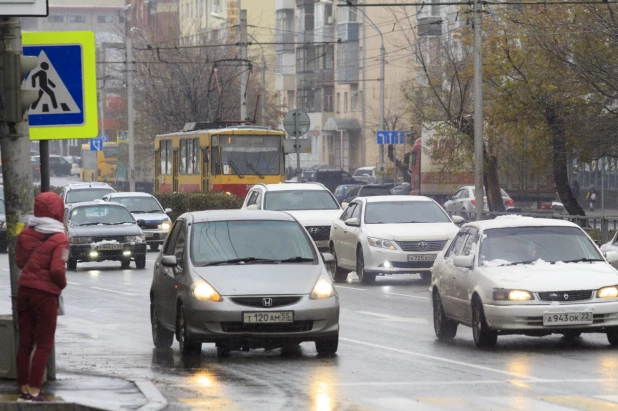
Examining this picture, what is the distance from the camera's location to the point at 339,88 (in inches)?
3910

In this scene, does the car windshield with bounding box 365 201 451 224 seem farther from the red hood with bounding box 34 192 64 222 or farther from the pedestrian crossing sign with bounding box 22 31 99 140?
the red hood with bounding box 34 192 64 222

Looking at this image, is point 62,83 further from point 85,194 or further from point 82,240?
point 85,194

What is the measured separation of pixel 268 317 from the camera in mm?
13922

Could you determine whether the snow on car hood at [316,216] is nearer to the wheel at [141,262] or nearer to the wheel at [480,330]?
the wheel at [141,262]

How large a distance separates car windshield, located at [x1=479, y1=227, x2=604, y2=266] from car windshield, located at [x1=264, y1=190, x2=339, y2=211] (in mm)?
16261

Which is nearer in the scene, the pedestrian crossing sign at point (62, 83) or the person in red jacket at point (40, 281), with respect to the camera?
the person in red jacket at point (40, 281)

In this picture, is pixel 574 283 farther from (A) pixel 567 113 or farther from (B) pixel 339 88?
(B) pixel 339 88

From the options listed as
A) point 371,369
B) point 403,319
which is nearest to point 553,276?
point 371,369

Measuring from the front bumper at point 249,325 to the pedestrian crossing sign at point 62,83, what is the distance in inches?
113

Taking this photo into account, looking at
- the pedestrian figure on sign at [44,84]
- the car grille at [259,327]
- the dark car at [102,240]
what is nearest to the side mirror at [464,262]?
the car grille at [259,327]

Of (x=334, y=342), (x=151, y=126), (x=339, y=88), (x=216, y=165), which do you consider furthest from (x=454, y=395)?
(x=339, y=88)

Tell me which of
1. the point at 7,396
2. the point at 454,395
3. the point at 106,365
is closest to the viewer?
the point at 7,396

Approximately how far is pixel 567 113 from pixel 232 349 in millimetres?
26113

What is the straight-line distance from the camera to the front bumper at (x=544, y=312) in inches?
571
